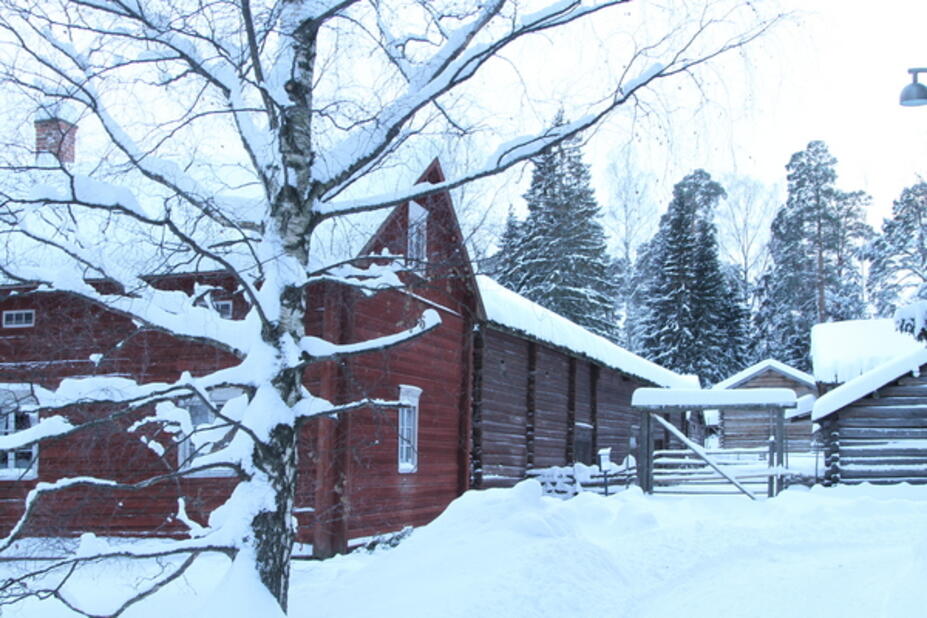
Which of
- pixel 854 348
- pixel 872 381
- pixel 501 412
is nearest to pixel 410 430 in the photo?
pixel 501 412

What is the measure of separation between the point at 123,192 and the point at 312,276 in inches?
53.7

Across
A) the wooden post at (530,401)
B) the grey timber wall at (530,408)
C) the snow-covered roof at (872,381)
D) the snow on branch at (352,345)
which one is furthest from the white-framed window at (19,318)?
the snow-covered roof at (872,381)

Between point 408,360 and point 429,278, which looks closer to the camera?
point 429,278

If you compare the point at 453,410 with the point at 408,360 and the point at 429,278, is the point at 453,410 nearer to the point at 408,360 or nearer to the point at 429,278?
the point at 408,360

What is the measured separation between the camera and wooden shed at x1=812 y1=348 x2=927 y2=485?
18688mm

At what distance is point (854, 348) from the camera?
37.0m

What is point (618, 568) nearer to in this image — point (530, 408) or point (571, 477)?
point (530, 408)

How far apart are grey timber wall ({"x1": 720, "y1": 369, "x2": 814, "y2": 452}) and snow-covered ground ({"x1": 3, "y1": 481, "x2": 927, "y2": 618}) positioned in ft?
105

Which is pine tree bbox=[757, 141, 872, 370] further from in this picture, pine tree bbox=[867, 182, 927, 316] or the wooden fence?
the wooden fence

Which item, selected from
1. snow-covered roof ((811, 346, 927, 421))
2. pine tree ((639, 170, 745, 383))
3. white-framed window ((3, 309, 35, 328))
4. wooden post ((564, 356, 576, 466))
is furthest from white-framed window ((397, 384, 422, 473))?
pine tree ((639, 170, 745, 383))

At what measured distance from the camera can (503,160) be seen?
5820mm

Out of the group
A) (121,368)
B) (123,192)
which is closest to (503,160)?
(123,192)

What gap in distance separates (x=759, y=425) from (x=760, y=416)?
43 cm

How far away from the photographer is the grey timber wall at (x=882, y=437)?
61.7ft
